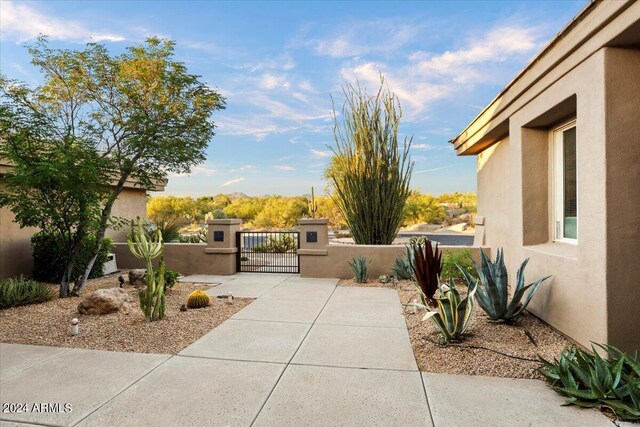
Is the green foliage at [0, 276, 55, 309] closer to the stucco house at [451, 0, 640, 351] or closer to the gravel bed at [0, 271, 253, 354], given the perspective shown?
the gravel bed at [0, 271, 253, 354]

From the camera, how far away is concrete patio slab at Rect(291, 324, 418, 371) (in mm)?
4038

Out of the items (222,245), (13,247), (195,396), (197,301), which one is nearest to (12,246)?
(13,247)

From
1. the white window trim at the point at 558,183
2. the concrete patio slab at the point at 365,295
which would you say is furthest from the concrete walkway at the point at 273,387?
the white window trim at the point at 558,183

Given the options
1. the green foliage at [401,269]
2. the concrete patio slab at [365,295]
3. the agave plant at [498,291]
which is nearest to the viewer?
the agave plant at [498,291]

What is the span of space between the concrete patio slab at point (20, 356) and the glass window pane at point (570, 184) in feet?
24.1

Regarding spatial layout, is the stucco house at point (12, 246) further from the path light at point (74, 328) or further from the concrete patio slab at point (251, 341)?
the concrete patio slab at point (251, 341)

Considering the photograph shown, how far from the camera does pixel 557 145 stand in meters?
5.61

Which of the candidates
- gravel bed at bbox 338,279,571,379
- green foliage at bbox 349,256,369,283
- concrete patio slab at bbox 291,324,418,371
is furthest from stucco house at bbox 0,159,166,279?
gravel bed at bbox 338,279,571,379

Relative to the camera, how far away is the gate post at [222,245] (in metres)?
10.1

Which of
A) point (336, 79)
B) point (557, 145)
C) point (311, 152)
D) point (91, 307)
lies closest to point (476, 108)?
point (557, 145)

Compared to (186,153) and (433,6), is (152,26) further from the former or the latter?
(433,6)

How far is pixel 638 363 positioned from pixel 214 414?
3.98 m

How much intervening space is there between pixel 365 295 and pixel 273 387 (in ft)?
13.9

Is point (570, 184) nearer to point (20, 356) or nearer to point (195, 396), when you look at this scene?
point (195, 396)
